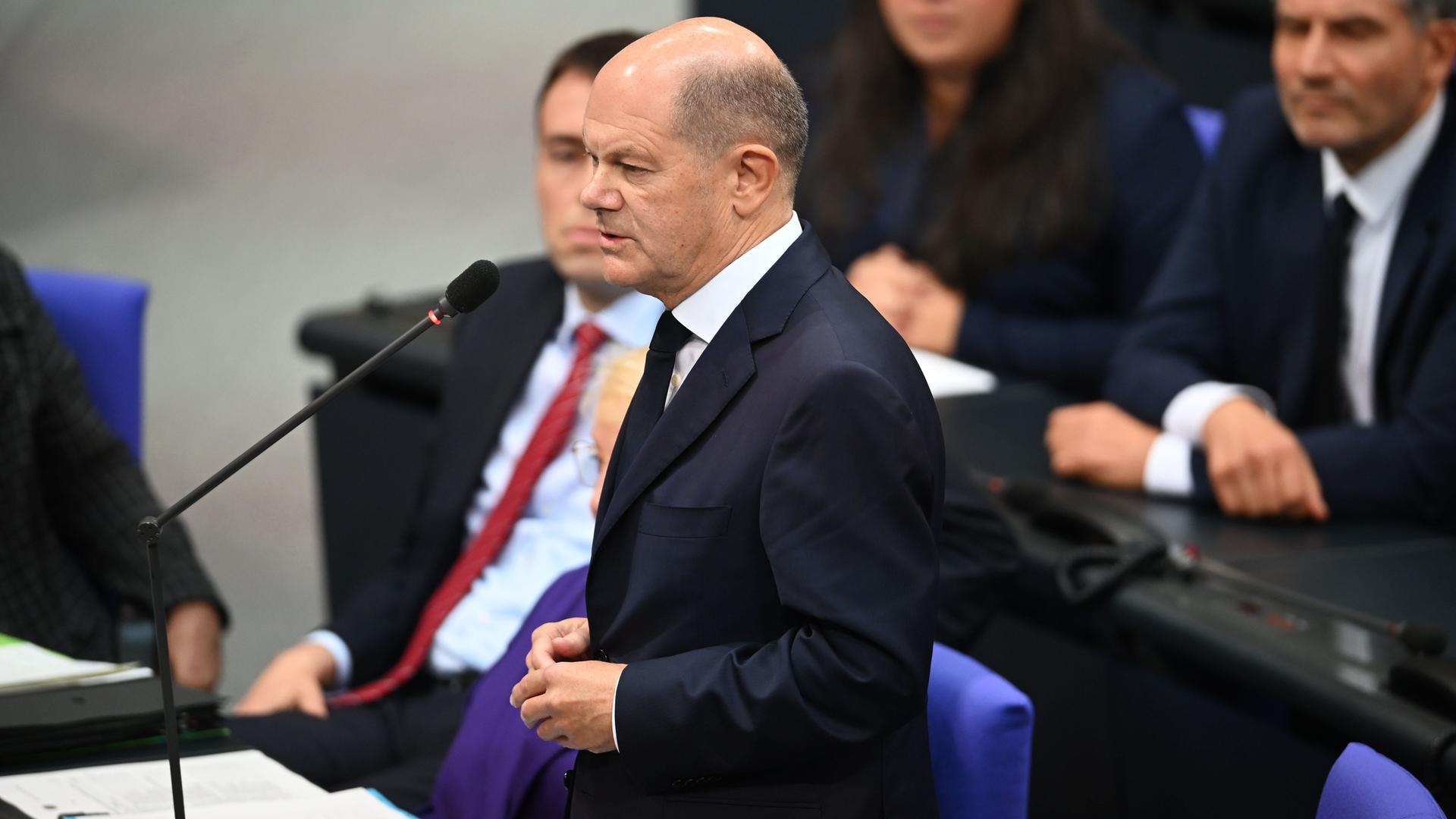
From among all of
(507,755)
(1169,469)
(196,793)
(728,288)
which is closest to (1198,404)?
(1169,469)

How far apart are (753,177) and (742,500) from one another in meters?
0.20

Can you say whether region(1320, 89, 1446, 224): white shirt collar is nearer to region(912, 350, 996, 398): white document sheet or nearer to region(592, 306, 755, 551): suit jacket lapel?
region(912, 350, 996, 398): white document sheet

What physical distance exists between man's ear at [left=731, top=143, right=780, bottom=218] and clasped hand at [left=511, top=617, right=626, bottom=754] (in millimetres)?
305

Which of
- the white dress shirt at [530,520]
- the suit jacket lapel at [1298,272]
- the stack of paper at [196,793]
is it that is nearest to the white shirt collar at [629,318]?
the white dress shirt at [530,520]

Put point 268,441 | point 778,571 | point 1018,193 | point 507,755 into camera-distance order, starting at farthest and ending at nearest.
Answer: point 1018,193, point 507,755, point 268,441, point 778,571

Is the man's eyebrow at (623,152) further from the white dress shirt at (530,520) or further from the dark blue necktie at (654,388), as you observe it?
the white dress shirt at (530,520)

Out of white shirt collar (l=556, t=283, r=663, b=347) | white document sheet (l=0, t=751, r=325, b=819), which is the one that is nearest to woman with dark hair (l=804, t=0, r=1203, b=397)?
white shirt collar (l=556, t=283, r=663, b=347)

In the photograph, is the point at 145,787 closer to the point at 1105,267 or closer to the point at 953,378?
the point at 953,378

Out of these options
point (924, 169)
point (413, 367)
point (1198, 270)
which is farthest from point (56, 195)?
point (1198, 270)

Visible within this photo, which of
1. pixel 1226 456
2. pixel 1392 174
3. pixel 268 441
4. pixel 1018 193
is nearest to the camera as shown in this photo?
pixel 268 441

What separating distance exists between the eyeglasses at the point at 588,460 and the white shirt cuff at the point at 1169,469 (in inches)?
31.9

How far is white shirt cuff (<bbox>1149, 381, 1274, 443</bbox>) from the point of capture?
2.09m

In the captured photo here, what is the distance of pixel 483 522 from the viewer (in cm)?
203

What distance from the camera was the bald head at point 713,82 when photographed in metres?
1.03
